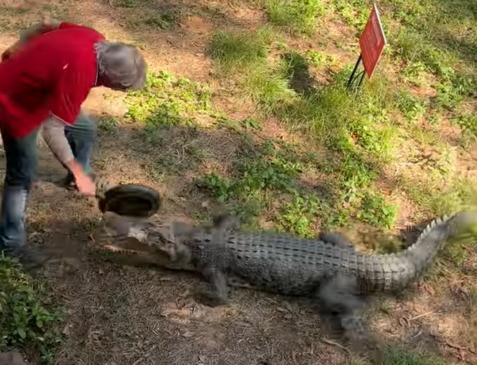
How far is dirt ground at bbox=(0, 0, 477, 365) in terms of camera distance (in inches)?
150

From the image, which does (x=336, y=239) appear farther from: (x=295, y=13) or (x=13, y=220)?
(x=295, y=13)

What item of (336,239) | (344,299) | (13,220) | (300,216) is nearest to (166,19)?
(300,216)

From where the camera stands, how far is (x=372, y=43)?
18.1ft

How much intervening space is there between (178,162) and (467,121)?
2.80m

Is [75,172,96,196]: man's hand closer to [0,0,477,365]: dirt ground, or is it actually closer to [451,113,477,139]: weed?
[0,0,477,365]: dirt ground

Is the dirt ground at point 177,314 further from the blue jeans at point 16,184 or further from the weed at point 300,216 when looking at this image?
the weed at point 300,216

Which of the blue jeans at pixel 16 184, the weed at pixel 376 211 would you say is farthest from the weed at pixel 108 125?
the weed at pixel 376 211

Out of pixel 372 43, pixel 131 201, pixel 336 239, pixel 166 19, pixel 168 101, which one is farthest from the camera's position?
pixel 166 19

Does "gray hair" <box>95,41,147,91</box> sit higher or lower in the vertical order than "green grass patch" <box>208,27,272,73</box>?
higher

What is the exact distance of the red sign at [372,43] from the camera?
5.39m

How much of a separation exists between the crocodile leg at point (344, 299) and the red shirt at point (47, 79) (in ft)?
6.42

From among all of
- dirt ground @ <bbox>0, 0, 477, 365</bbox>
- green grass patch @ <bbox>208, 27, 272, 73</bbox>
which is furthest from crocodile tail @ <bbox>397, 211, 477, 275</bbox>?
green grass patch @ <bbox>208, 27, 272, 73</bbox>

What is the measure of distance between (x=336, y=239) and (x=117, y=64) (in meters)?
2.02

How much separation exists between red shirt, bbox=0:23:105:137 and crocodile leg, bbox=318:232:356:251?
2.02 meters
